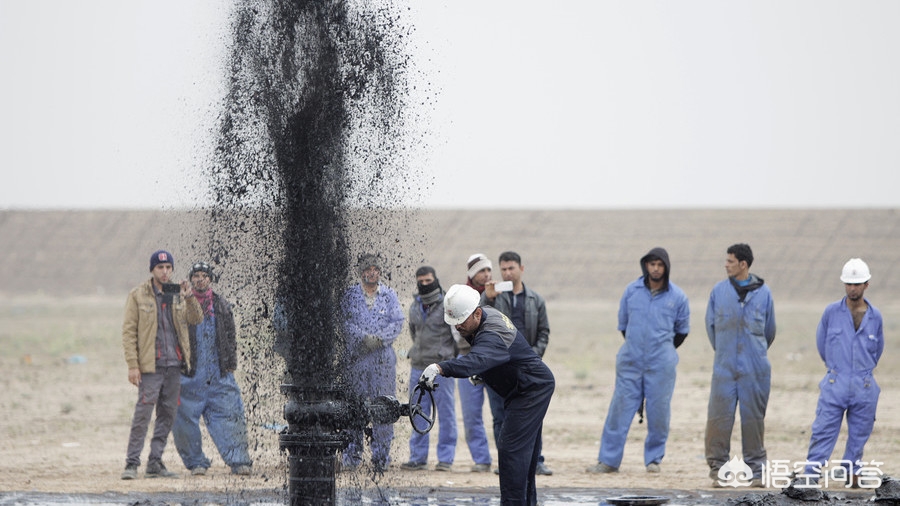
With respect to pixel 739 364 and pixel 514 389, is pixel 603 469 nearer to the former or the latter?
pixel 739 364

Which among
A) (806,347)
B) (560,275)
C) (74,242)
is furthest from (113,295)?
(806,347)

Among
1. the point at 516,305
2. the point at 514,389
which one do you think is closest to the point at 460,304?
the point at 514,389

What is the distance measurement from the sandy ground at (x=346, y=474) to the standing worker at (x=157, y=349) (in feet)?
1.29

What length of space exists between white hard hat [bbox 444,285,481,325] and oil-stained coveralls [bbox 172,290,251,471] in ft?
14.8

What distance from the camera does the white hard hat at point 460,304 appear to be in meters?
8.89

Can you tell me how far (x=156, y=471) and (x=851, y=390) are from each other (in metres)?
6.73

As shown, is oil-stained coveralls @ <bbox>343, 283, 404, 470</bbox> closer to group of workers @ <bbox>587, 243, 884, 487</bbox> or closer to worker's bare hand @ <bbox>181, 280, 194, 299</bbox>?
worker's bare hand @ <bbox>181, 280, 194, 299</bbox>

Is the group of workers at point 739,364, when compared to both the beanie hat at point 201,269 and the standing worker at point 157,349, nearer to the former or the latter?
the beanie hat at point 201,269

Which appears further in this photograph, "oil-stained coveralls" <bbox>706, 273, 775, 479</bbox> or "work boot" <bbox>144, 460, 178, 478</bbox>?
"work boot" <bbox>144, 460, 178, 478</bbox>

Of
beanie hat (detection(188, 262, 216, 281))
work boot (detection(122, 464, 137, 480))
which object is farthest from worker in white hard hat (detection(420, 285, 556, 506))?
work boot (detection(122, 464, 137, 480))

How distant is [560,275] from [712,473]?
209 ft

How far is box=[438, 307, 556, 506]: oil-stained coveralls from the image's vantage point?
352 inches

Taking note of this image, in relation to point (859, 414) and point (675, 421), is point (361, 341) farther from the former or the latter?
point (675, 421)

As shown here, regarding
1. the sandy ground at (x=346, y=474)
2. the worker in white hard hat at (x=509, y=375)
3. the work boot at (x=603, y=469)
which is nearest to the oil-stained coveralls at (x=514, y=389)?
the worker in white hard hat at (x=509, y=375)
